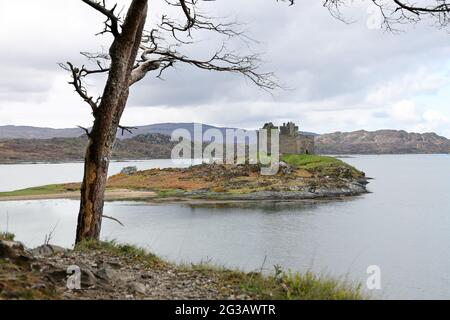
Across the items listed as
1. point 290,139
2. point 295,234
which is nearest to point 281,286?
point 295,234

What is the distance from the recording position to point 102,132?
10641 mm

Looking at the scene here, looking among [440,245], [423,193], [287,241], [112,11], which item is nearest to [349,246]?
[287,241]

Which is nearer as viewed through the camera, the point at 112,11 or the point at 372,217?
the point at 112,11

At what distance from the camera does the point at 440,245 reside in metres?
30.0

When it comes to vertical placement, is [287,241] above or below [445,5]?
below

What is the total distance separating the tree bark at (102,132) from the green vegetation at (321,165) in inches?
2403

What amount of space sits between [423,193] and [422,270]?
48.2 metres

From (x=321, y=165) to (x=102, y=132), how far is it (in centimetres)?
6685

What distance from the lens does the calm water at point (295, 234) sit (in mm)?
22906

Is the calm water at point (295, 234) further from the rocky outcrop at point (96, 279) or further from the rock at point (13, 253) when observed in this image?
the rock at point (13, 253)

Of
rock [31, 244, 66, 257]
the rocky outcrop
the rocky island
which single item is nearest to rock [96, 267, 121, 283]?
the rocky outcrop

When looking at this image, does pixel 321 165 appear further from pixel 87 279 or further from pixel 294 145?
pixel 87 279

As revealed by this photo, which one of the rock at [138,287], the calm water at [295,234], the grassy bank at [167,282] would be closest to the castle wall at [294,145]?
the calm water at [295,234]
